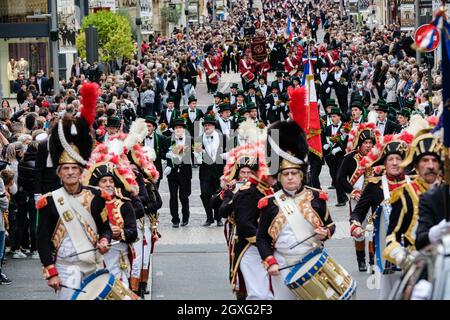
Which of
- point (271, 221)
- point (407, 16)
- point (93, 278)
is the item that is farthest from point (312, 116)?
point (407, 16)

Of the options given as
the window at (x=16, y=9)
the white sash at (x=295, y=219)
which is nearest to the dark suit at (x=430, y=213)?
the white sash at (x=295, y=219)

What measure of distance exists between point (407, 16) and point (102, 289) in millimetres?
39225

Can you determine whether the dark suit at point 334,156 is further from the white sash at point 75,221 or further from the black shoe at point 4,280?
the white sash at point 75,221

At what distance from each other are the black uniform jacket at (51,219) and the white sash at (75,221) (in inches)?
2.1

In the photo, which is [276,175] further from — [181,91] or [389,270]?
[181,91]

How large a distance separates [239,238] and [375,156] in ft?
7.31

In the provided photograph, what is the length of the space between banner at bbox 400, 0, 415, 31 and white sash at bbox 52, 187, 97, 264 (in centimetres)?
3730

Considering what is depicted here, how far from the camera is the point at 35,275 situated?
17.7 metres

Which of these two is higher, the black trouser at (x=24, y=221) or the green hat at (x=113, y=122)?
the green hat at (x=113, y=122)

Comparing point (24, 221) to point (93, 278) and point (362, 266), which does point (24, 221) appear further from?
point (93, 278)

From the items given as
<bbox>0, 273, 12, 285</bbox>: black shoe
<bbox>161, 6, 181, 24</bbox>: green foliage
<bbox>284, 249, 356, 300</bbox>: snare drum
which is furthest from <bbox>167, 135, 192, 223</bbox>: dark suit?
<bbox>161, 6, 181, 24</bbox>: green foliage

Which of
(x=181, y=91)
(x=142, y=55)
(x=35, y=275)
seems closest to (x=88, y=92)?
(x=35, y=275)

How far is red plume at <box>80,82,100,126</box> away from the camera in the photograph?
1168 centimetres

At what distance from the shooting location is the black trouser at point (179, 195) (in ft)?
72.8
